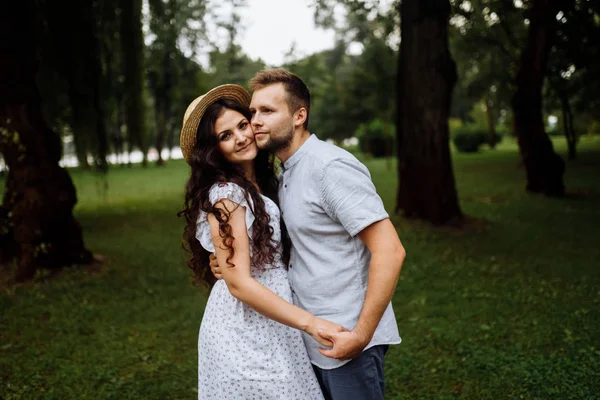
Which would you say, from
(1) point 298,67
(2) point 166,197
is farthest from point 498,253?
(1) point 298,67

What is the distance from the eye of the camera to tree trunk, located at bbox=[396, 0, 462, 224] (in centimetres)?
912

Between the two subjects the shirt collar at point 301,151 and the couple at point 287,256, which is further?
the shirt collar at point 301,151

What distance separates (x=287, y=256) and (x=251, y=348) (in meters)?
0.44

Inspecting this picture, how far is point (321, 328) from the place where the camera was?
2.01 m

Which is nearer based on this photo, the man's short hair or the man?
the man

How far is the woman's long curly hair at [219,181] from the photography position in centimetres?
220

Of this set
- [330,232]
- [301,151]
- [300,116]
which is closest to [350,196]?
[330,232]

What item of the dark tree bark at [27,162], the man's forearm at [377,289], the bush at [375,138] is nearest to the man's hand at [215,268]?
the man's forearm at [377,289]

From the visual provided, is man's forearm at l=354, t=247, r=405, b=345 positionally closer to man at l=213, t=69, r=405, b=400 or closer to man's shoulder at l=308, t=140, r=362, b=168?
man at l=213, t=69, r=405, b=400

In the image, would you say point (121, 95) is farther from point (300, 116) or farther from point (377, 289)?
point (377, 289)

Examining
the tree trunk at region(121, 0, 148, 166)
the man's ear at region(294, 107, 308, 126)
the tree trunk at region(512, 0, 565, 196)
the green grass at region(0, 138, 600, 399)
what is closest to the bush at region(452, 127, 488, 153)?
the tree trunk at region(512, 0, 565, 196)

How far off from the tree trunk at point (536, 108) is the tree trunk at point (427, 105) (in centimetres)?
450

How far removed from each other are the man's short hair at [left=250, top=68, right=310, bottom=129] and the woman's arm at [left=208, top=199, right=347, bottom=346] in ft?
1.69

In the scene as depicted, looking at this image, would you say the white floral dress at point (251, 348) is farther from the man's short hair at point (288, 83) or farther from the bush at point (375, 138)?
the bush at point (375, 138)
